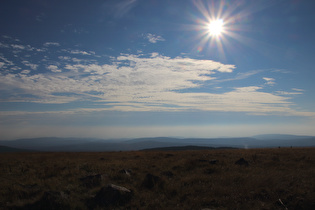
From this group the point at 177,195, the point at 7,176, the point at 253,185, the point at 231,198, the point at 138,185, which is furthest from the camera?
the point at 7,176

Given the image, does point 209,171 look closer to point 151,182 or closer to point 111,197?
point 151,182

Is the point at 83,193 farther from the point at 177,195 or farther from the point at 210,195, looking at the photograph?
the point at 210,195

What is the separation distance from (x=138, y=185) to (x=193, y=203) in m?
4.03

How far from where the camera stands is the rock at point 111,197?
8.59 m

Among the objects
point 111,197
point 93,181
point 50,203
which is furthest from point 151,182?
point 50,203

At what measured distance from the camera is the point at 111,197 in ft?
29.0

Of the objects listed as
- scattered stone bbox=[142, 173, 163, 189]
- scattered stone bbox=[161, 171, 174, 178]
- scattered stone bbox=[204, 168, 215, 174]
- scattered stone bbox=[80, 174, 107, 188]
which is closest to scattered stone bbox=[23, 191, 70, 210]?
scattered stone bbox=[80, 174, 107, 188]

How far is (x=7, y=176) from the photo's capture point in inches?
573

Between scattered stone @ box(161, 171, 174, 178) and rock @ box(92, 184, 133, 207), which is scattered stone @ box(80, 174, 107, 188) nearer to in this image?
rock @ box(92, 184, 133, 207)

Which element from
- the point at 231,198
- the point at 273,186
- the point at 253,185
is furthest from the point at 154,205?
the point at 273,186

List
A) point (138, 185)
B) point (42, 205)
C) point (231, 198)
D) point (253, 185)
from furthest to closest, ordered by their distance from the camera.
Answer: point (138, 185)
point (253, 185)
point (231, 198)
point (42, 205)

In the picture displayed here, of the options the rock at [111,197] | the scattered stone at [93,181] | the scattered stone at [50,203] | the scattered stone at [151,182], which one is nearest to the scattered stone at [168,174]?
the scattered stone at [151,182]

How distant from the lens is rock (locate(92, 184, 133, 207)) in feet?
28.2

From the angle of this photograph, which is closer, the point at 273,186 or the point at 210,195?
the point at 210,195
